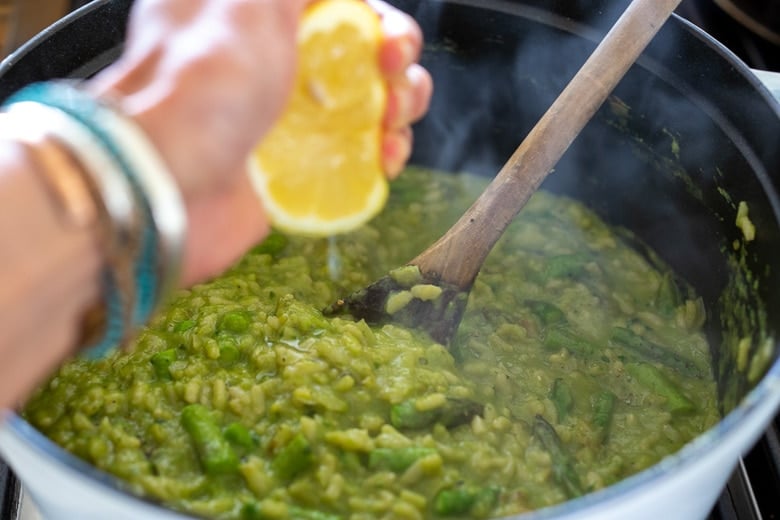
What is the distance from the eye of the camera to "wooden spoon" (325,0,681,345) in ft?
6.22

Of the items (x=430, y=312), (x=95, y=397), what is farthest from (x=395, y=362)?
(x=95, y=397)

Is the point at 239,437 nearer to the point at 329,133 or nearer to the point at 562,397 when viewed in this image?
the point at 329,133

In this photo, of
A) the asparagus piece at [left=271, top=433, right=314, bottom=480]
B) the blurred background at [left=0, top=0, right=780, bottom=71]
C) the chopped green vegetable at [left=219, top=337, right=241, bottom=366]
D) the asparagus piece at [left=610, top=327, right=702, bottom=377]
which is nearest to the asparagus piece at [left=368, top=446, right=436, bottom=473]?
the asparagus piece at [left=271, top=433, right=314, bottom=480]

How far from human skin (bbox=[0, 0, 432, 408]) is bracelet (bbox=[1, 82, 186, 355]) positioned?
3 centimetres

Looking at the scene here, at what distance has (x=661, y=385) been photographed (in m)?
2.01

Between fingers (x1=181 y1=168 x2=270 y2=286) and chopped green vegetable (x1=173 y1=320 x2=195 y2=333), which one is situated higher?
fingers (x1=181 y1=168 x2=270 y2=286)

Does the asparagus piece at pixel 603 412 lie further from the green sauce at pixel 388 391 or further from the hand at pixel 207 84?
the hand at pixel 207 84

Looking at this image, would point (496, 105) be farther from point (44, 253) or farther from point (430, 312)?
point (44, 253)

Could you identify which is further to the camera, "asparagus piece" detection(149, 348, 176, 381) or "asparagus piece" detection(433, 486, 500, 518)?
"asparagus piece" detection(149, 348, 176, 381)

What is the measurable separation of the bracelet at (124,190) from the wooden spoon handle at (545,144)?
0.99m

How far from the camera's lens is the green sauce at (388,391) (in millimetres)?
1598

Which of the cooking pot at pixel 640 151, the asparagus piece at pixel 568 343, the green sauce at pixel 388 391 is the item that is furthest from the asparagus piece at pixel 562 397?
the cooking pot at pixel 640 151

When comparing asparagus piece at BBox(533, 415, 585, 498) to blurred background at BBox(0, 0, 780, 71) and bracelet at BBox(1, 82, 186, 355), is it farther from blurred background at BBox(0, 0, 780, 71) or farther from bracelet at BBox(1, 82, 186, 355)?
blurred background at BBox(0, 0, 780, 71)

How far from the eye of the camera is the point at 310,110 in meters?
1.40
